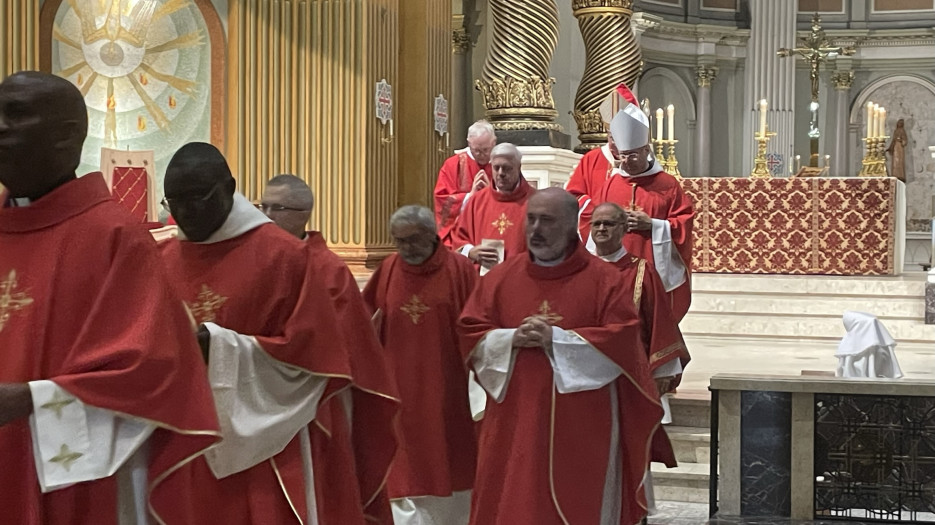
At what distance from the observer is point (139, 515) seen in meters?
2.64

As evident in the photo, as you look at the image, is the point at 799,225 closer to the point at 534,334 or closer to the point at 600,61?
the point at 600,61

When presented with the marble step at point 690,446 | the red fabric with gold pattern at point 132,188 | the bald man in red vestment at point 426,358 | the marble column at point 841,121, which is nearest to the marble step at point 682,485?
the marble step at point 690,446

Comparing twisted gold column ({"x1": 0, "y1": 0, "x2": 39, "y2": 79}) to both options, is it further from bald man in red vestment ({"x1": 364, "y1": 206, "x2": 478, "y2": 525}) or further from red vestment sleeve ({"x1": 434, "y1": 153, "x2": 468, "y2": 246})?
bald man in red vestment ({"x1": 364, "y1": 206, "x2": 478, "y2": 525})

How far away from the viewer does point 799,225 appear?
535 inches

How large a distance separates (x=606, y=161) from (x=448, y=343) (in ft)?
7.55

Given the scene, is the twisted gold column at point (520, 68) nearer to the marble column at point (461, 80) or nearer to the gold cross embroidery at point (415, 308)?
the marble column at point (461, 80)

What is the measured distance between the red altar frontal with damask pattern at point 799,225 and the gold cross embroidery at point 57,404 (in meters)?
11.8

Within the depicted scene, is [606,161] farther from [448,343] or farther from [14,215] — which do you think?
[14,215]

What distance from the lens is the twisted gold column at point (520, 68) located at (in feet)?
34.9

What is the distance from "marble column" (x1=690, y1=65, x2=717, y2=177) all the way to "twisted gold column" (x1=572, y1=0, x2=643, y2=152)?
32.4 ft

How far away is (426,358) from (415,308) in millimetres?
220

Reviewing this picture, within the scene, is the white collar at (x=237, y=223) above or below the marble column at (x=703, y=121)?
below

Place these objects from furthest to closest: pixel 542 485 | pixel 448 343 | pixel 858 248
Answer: pixel 858 248
pixel 448 343
pixel 542 485

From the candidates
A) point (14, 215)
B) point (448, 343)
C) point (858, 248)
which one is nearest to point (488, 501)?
point (448, 343)
